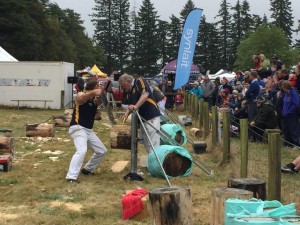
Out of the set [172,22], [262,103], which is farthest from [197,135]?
[172,22]

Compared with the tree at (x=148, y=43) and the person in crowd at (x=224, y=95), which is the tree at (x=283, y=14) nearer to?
the tree at (x=148, y=43)

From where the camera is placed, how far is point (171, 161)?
9109 mm

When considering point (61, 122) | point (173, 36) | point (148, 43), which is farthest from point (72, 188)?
point (173, 36)

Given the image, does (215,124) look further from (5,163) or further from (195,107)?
(195,107)

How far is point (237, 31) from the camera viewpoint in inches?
3873

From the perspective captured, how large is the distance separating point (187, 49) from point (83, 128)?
11.9 metres

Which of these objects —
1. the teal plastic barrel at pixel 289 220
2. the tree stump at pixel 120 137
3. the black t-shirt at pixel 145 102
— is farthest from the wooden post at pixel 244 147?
the teal plastic barrel at pixel 289 220

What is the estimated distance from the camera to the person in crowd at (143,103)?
9055 millimetres

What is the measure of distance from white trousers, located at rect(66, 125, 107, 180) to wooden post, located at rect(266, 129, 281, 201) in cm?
328

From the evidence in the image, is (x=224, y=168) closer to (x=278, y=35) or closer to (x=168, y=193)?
(x=168, y=193)

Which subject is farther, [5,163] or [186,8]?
[186,8]

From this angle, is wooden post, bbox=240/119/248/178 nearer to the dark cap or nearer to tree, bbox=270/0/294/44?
the dark cap

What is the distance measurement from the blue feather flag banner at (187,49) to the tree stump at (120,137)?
1000 cm

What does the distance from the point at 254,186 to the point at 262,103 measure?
6.66m
